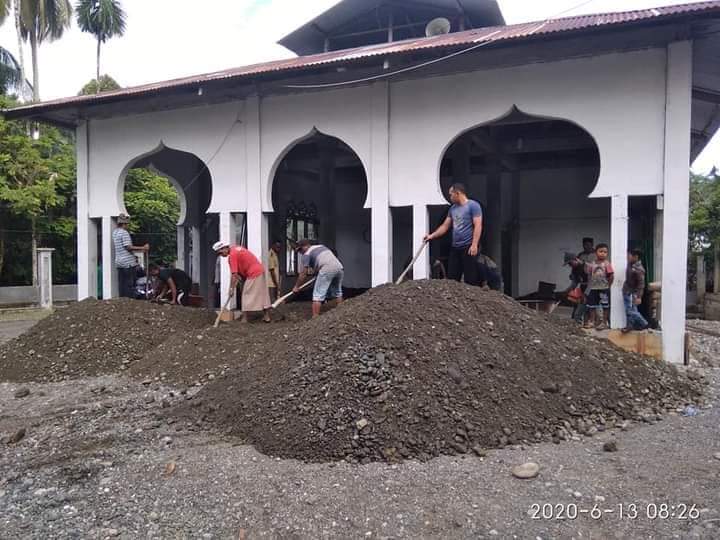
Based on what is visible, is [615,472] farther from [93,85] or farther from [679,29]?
[93,85]

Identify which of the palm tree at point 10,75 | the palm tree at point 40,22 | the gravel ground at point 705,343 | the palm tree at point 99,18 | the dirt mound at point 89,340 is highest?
the palm tree at point 99,18

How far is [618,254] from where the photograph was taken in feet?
24.1

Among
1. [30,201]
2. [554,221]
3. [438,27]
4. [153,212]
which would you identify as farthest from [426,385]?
[153,212]

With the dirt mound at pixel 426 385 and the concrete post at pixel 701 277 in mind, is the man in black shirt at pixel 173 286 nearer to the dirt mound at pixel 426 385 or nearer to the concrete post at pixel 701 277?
the dirt mound at pixel 426 385

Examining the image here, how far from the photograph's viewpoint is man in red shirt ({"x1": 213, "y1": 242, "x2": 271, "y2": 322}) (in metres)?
8.57

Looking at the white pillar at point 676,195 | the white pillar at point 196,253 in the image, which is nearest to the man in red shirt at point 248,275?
the white pillar at point 676,195

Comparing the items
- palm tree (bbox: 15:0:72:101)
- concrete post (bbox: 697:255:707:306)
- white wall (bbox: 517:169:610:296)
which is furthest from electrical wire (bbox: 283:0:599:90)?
palm tree (bbox: 15:0:72:101)

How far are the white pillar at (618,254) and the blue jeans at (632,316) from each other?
78 millimetres

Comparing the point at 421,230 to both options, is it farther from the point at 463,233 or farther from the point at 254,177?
the point at 254,177

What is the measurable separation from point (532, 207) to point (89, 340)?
1083 centimetres

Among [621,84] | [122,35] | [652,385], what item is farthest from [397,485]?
[122,35]

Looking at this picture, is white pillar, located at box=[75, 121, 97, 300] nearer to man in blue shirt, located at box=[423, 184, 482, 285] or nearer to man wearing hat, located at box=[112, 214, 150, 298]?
man wearing hat, located at box=[112, 214, 150, 298]

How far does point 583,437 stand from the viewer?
15.1 ft

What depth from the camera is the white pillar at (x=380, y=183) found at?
8.68 meters
